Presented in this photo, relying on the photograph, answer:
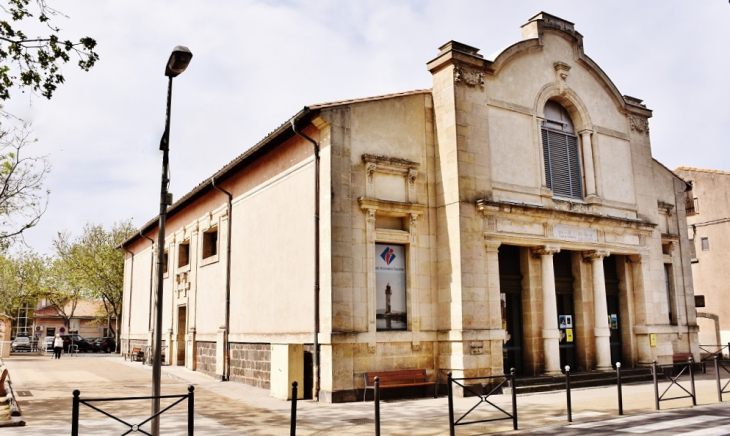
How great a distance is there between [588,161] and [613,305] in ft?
15.2

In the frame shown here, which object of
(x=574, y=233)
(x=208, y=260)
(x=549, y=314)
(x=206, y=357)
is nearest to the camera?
(x=549, y=314)

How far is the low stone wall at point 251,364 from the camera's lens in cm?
1659

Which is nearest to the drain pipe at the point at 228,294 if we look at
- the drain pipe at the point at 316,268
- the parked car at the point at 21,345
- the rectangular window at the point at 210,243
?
the rectangular window at the point at 210,243

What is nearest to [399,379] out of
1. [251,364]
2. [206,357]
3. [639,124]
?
[251,364]

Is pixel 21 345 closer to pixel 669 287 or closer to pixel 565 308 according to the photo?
pixel 565 308

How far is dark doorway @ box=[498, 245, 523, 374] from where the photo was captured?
16.8m

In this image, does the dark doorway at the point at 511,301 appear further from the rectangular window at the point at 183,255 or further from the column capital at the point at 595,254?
the rectangular window at the point at 183,255

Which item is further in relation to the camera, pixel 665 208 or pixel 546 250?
pixel 665 208

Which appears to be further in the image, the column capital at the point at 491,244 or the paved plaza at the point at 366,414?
the column capital at the point at 491,244

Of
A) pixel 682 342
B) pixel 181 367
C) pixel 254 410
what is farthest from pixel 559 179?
pixel 181 367

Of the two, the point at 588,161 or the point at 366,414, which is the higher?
the point at 588,161

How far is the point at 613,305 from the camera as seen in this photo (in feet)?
63.3

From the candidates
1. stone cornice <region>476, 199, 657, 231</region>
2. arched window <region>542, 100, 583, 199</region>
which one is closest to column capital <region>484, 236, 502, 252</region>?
stone cornice <region>476, 199, 657, 231</region>

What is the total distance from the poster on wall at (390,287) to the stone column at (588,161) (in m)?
6.90
